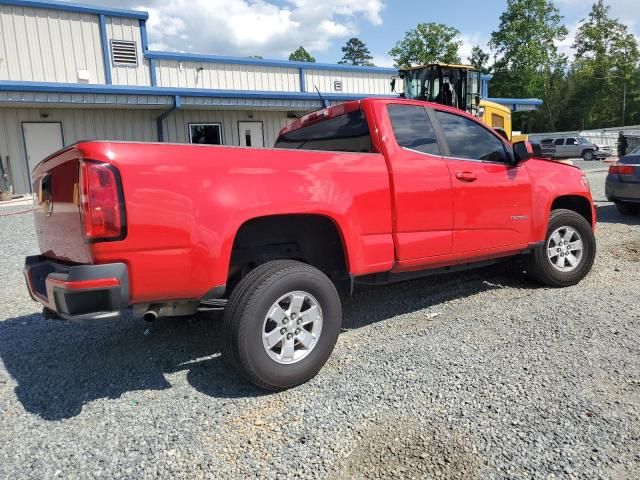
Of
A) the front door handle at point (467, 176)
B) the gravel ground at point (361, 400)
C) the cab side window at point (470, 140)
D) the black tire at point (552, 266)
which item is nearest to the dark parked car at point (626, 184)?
the black tire at point (552, 266)

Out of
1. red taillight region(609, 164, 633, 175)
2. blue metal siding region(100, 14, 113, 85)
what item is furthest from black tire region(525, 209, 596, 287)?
blue metal siding region(100, 14, 113, 85)

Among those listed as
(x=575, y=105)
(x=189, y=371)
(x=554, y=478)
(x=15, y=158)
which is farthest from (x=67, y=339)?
(x=575, y=105)

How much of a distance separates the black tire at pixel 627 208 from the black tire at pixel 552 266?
4925 millimetres

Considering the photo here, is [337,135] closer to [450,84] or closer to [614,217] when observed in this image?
[614,217]

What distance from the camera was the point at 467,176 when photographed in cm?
431

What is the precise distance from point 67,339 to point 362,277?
2.59 metres

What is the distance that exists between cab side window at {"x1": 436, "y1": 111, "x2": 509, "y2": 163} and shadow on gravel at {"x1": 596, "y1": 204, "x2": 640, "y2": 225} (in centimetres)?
561

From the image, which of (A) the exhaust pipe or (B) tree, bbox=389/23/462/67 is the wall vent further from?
(B) tree, bbox=389/23/462/67

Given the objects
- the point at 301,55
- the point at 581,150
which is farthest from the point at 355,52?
the point at 581,150

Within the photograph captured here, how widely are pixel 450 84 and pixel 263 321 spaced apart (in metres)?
12.2

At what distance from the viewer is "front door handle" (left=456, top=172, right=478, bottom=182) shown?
14.0 ft

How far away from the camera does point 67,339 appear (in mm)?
4270

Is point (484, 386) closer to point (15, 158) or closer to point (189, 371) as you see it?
point (189, 371)

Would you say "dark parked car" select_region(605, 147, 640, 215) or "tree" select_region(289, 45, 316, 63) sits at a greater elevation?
"tree" select_region(289, 45, 316, 63)
